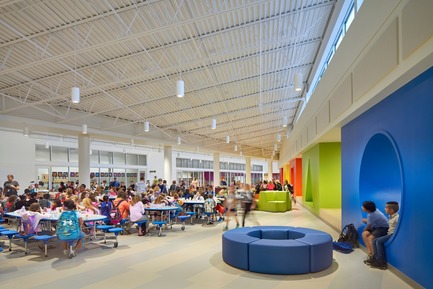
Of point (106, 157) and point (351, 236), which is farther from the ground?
point (106, 157)

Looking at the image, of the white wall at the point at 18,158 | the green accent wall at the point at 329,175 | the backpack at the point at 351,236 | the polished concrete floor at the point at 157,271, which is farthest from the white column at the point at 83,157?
the backpack at the point at 351,236

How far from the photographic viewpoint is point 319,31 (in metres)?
11.4

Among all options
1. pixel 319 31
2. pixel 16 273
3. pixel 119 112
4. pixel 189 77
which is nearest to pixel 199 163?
pixel 119 112

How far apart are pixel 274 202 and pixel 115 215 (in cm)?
795

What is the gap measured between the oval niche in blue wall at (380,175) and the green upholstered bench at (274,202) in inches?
304

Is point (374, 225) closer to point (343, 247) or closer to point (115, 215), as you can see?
point (343, 247)

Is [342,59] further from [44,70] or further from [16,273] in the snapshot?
[44,70]

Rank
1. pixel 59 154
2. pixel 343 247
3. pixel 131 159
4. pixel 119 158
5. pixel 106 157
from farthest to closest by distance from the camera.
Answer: pixel 131 159 → pixel 119 158 → pixel 106 157 → pixel 59 154 → pixel 343 247

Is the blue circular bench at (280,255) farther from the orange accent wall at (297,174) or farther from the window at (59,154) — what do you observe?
the window at (59,154)

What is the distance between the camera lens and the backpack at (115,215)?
8.87 m

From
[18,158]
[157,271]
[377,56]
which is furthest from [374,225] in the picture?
[18,158]

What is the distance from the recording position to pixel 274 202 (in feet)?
49.1

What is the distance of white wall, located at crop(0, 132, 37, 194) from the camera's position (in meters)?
17.2

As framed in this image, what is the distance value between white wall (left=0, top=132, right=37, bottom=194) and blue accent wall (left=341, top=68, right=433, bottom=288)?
17183mm
